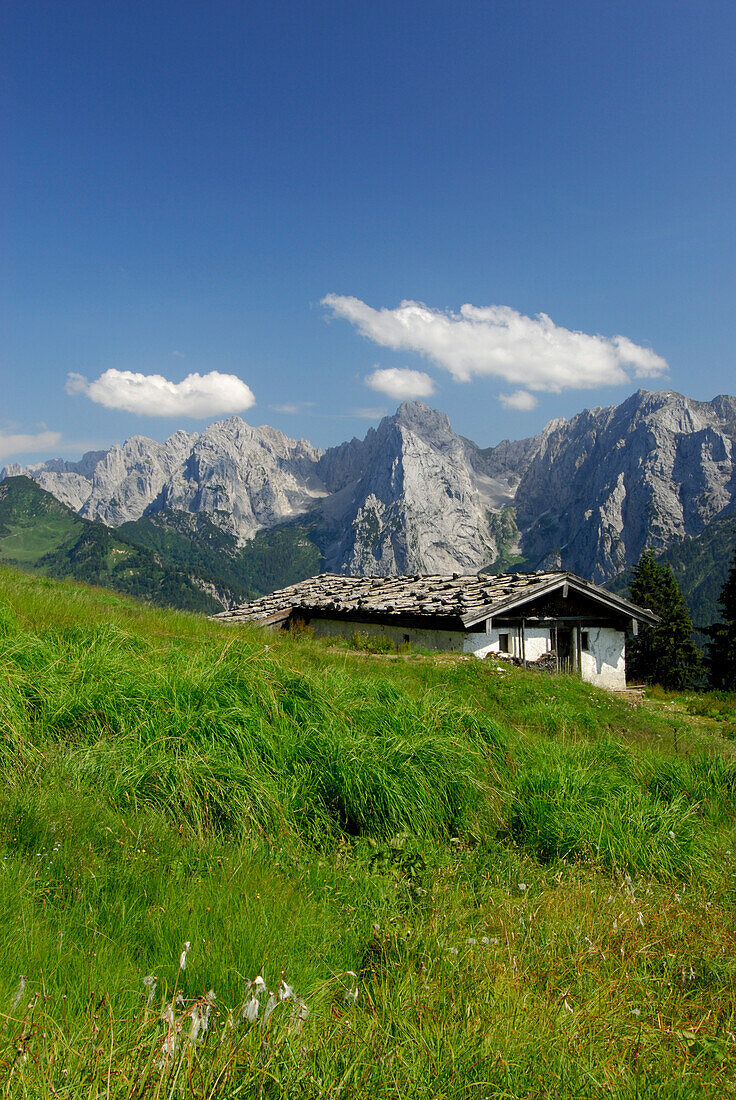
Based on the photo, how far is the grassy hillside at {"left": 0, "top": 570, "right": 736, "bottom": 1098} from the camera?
240cm

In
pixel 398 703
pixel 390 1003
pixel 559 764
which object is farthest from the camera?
pixel 398 703

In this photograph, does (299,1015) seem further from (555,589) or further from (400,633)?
(555,589)

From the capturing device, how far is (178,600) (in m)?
190

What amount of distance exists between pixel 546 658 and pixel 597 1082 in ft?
66.5

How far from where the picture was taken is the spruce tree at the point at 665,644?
46.5 meters

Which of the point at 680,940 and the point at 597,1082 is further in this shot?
the point at 680,940

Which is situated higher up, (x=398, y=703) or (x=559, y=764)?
(x=398, y=703)

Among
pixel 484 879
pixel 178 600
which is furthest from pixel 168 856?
pixel 178 600

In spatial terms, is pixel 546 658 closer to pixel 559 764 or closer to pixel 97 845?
pixel 559 764

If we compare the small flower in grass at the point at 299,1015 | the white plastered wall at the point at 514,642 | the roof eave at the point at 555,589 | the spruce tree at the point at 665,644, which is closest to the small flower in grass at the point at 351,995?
the small flower in grass at the point at 299,1015

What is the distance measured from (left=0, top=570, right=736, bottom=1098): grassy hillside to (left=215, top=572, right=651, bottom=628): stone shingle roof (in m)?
12.4

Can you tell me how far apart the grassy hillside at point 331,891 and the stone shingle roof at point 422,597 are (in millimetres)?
12434

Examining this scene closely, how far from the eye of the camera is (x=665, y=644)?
4703 cm

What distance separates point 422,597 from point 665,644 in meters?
32.2
